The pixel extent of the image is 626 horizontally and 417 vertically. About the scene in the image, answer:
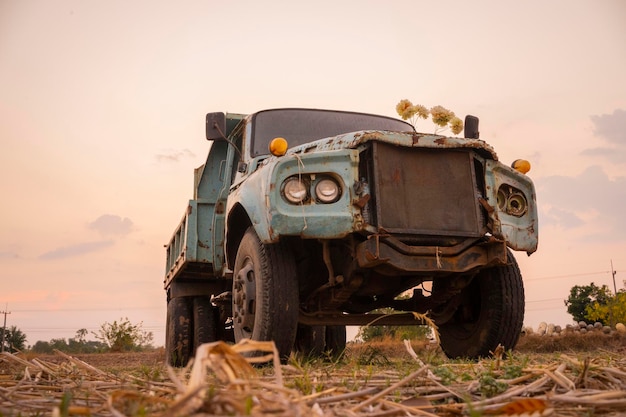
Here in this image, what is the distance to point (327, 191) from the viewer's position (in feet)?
15.3

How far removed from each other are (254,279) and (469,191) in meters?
1.72

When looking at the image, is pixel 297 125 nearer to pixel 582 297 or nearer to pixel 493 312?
pixel 493 312

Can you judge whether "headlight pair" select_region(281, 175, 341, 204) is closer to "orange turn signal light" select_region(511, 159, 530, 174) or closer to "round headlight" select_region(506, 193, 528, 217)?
"round headlight" select_region(506, 193, 528, 217)

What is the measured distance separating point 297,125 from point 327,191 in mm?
1860

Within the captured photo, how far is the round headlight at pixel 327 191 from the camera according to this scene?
4656mm

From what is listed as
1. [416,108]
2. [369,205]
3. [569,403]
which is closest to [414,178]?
[369,205]

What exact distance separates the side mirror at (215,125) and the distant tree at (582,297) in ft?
78.0

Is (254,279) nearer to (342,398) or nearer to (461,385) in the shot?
(461,385)

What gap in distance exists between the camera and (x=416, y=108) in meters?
5.78

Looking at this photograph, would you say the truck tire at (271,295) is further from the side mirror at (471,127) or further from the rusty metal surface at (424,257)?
the side mirror at (471,127)

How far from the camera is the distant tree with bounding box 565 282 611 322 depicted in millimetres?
26875

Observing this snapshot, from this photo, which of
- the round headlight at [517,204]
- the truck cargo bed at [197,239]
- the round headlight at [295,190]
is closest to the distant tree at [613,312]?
the truck cargo bed at [197,239]

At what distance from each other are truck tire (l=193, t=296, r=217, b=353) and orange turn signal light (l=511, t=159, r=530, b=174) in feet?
12.8

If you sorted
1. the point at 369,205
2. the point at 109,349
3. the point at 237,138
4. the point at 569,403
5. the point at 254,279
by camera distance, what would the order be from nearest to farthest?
the point at 569,403
the point at 369,205
the point at 254,279
the point at 237,138
the point at 109,349
